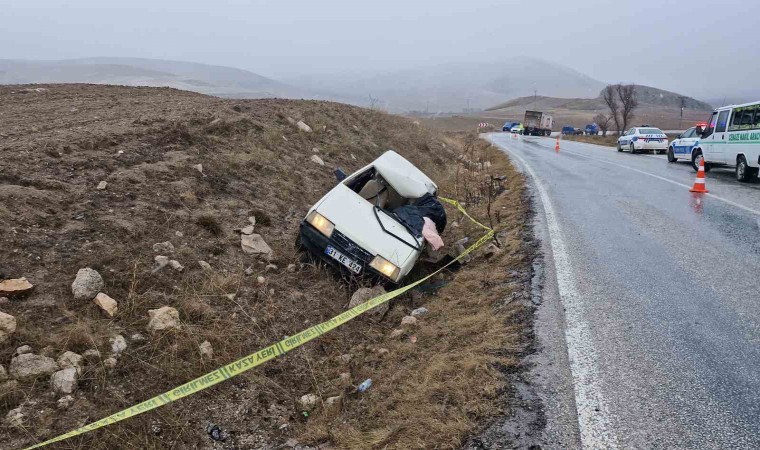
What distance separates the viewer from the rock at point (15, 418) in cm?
301

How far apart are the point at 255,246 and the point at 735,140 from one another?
1285 cm

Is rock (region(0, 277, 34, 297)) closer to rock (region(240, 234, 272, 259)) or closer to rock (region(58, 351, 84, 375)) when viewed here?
rock (region(58, 351, 84, 375))

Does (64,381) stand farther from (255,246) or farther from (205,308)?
(255,246)

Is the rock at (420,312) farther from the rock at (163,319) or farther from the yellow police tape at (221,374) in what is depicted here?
the rock at (163,319)

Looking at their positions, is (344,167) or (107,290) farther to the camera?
(344,167)

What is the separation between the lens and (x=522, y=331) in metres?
4.14

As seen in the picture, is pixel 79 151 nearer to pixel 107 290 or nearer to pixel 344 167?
pixel 107 290

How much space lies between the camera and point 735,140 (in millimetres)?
12641

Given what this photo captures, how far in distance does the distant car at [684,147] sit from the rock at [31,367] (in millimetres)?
18103

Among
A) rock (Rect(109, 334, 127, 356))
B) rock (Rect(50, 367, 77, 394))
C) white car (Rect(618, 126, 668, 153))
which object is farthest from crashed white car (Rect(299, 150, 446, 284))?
white car (Rect(618, 126, 668, 153))

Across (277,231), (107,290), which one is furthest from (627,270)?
(107,290)

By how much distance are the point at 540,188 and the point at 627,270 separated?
6.24 m

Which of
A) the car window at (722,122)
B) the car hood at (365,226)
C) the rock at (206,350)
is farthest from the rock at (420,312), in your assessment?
the car window at (722,122)

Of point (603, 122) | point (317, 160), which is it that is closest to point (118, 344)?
point (317, 160)
